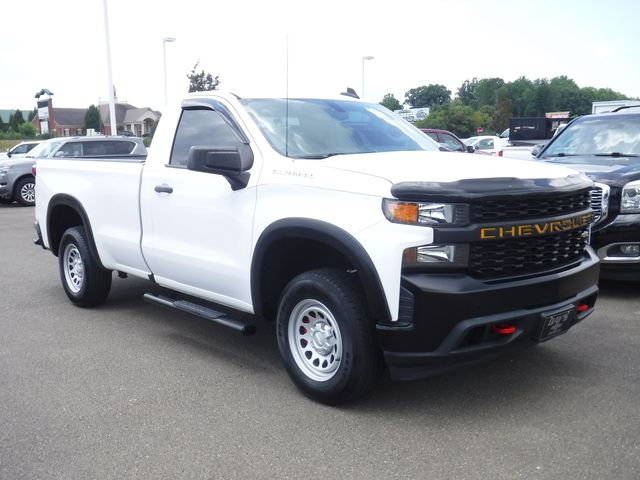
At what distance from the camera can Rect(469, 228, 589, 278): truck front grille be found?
12.7 feet

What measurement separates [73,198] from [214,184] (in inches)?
92.8

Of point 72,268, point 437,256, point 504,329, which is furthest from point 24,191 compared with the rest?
point 504,329

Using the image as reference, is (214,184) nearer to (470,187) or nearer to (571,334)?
(470,187)

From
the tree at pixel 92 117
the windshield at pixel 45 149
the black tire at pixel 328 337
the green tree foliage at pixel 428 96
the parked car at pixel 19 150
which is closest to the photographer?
the black tire at pixel 328 337

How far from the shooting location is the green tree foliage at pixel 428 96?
100m

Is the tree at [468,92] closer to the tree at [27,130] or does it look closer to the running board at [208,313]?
the tree at [27,130]

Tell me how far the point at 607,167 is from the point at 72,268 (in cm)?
553

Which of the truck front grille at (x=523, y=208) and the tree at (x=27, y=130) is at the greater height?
the truck front grille at (x=523, y=208)

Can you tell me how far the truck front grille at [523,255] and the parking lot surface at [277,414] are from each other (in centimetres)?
88

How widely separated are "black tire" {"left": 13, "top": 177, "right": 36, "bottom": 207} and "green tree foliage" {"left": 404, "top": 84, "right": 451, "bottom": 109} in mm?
85134

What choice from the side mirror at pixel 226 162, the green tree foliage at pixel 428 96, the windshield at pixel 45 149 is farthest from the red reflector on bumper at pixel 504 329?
the green tree foliage at pixel 428 96

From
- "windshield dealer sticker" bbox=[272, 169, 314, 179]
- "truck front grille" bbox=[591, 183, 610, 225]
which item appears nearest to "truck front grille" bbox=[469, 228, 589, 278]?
"windshield dealer sticker" bbox=[272, 169, 314, 179]

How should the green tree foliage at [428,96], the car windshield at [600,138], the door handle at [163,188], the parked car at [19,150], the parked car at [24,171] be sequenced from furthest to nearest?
the green tree foliage at [428,96]
the parked car at [19,150]
the parked car at [24,171]
the car windshield at [600,138]
the door handle at [163,188]

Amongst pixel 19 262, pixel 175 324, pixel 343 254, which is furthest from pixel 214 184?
pixel 19 262
